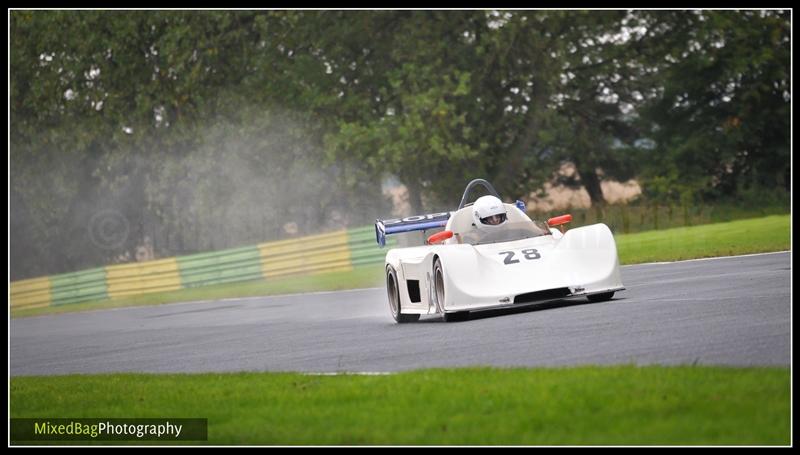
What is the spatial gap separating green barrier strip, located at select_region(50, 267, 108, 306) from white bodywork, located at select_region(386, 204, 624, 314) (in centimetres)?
2128

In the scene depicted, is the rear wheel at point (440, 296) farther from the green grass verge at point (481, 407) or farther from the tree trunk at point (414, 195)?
the tree trunk at point (414, 195)

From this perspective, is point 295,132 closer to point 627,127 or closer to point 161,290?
point 161,290

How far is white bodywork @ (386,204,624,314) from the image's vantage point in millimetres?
13516

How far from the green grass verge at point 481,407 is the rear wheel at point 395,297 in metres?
4.83

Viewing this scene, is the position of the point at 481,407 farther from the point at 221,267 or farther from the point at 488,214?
the point at 221,267

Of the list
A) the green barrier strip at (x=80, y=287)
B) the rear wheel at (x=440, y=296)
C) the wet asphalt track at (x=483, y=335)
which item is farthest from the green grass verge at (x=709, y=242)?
the green barrier strip at (x=80, y=287)

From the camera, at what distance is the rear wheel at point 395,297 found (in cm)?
1516

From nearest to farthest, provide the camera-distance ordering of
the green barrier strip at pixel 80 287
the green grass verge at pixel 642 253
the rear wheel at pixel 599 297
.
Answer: the rear wheel at pixel 599 297 → the green grass verge at pixel 642 253 → the green barrier strip at pixel 80 287

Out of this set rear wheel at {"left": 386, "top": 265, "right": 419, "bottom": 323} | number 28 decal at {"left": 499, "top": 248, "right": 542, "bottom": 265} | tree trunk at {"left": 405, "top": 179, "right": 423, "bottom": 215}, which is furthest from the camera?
tree trunk at {"left": 405, "top": 179, "right": 423, "bottom": 215}

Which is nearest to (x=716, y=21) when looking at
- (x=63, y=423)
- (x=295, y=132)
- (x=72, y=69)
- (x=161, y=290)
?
(x=295, y=132)

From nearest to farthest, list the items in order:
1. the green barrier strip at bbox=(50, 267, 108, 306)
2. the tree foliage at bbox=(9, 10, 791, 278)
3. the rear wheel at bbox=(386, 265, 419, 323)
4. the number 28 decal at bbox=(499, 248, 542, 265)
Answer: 1. the number 28 decal at bbox=(499, 248, 542, 265)
2. the rear wheel at bbox=(386, 265, 419, 323)
3. the green barrier strip at bbox=(50, 267, 108, 306)
4. the tree foliage at bbox=(9, 10, 791, 278)

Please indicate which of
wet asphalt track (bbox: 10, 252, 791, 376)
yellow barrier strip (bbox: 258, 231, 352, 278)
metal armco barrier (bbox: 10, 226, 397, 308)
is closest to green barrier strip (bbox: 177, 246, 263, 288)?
metal armco barrier (bbox: 10, 226, 397, 308)

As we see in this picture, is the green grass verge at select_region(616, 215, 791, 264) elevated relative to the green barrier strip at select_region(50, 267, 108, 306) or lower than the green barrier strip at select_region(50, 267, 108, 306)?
lower

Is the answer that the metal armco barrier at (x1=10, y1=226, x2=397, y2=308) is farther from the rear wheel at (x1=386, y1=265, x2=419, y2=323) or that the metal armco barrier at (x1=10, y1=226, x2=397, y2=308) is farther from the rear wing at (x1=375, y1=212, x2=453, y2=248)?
the rear wheel at (x1=386, y1=265, x2=419, y2=323)
